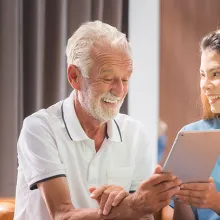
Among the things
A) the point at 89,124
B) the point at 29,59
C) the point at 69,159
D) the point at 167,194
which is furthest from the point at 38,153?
the point at 29,59

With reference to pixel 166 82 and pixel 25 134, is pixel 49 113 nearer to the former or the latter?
pixel 25 134

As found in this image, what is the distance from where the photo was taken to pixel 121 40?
1645mm

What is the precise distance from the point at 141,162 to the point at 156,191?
381 millimetres

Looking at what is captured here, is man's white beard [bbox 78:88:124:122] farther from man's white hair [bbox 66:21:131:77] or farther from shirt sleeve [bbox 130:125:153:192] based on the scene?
shirt sleeve [bbox 130:125:153:192]

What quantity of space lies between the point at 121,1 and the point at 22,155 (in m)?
1.67

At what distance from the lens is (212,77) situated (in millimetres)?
1735

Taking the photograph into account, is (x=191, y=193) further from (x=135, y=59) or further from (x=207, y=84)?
(x=135, y=59)

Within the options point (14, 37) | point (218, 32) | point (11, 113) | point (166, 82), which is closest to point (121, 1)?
point (166, 82)

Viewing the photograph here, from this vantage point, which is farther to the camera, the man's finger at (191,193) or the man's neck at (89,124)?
the man's neck at (89,124)

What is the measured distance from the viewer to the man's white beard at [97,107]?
5.36ft

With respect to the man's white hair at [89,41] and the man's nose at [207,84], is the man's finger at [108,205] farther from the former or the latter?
the man's nose at [207,84]

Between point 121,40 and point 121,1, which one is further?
point 121,1

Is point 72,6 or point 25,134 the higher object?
point 72,6

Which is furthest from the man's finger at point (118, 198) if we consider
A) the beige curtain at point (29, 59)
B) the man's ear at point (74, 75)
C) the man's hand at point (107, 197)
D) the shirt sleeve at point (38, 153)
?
the beige curtain at point (29, 59)
